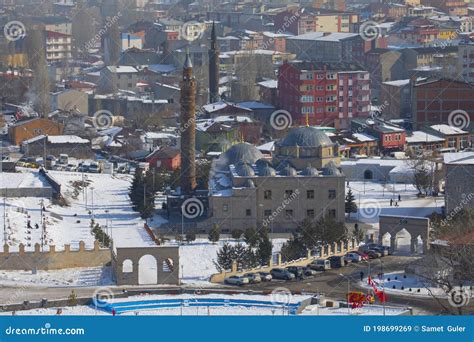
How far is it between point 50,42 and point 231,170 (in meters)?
25.4

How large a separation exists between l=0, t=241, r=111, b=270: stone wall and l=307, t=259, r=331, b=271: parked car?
2.19 metres

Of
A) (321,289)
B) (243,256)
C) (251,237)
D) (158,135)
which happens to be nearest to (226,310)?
(321,289)

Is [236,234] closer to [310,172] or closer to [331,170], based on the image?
[310,172]

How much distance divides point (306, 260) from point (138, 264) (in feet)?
7.38

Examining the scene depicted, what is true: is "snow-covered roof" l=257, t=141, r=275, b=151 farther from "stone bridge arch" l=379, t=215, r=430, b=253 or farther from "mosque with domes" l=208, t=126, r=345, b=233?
"stone bridge arch" l=379, t=215, r=430, b=253

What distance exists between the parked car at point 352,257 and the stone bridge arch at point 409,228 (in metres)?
0.77

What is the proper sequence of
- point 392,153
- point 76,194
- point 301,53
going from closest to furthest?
point 76,194, point 392,153, point 301,53

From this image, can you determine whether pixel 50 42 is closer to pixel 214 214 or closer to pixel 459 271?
pixel 214 214

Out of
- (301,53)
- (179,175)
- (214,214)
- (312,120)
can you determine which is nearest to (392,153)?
(312,120)

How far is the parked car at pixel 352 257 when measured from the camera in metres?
18.0

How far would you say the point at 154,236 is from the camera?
61.9 feet

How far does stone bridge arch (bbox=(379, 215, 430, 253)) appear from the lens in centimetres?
1861

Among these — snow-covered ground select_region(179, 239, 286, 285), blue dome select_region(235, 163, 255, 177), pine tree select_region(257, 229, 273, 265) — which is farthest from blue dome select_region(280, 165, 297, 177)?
pine tree select_region(257, 229, 273, 265)

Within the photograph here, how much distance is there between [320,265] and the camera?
17359mm
